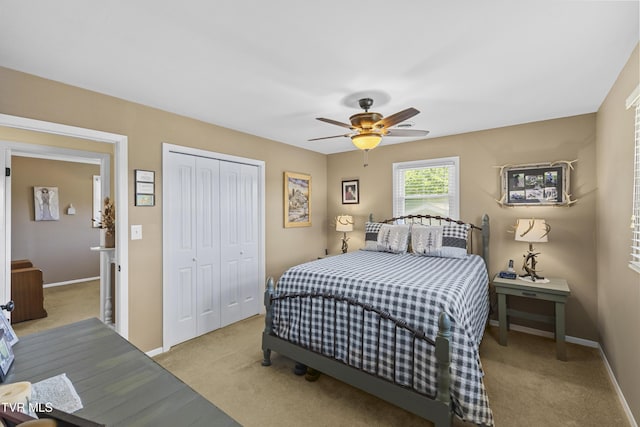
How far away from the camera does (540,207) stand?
3.41 metres

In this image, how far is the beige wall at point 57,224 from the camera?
5.12 m

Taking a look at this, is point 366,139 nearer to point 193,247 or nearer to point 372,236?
point 372,236

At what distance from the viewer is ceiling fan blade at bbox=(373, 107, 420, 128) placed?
88.2 inches

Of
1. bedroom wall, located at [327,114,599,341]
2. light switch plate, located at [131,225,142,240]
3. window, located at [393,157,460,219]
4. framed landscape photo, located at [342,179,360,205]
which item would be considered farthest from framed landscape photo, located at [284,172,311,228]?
light switch plate, located at [131,225,142,240]

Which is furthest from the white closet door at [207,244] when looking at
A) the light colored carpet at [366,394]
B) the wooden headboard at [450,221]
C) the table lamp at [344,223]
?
the wooden headboard at [450,221]

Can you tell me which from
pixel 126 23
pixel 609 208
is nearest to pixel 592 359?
pixel 609 208

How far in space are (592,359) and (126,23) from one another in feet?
15.3

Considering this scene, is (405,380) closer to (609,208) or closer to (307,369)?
(307,369)

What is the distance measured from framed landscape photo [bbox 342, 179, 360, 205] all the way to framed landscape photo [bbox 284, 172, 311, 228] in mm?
639

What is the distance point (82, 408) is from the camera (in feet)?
2.79

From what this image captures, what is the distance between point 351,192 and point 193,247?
2.72m

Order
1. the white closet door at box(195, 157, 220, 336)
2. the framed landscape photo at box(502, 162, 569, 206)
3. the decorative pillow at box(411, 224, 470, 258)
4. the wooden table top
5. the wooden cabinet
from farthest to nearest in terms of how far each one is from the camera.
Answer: the wooden cabinet
the decorative pillow at box(411, 224, 470, 258)
the white closet door at box(195, 157, 220, 336)
the framed landscape photo at box(502, 162, 569, 206)
the wooden table top

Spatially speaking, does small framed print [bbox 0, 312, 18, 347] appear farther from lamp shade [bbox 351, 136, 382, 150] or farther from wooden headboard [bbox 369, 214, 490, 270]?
wooden headboard [bbox 369, 214, 490, 270]

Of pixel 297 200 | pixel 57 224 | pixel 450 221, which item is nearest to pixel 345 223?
pixel 297 200
